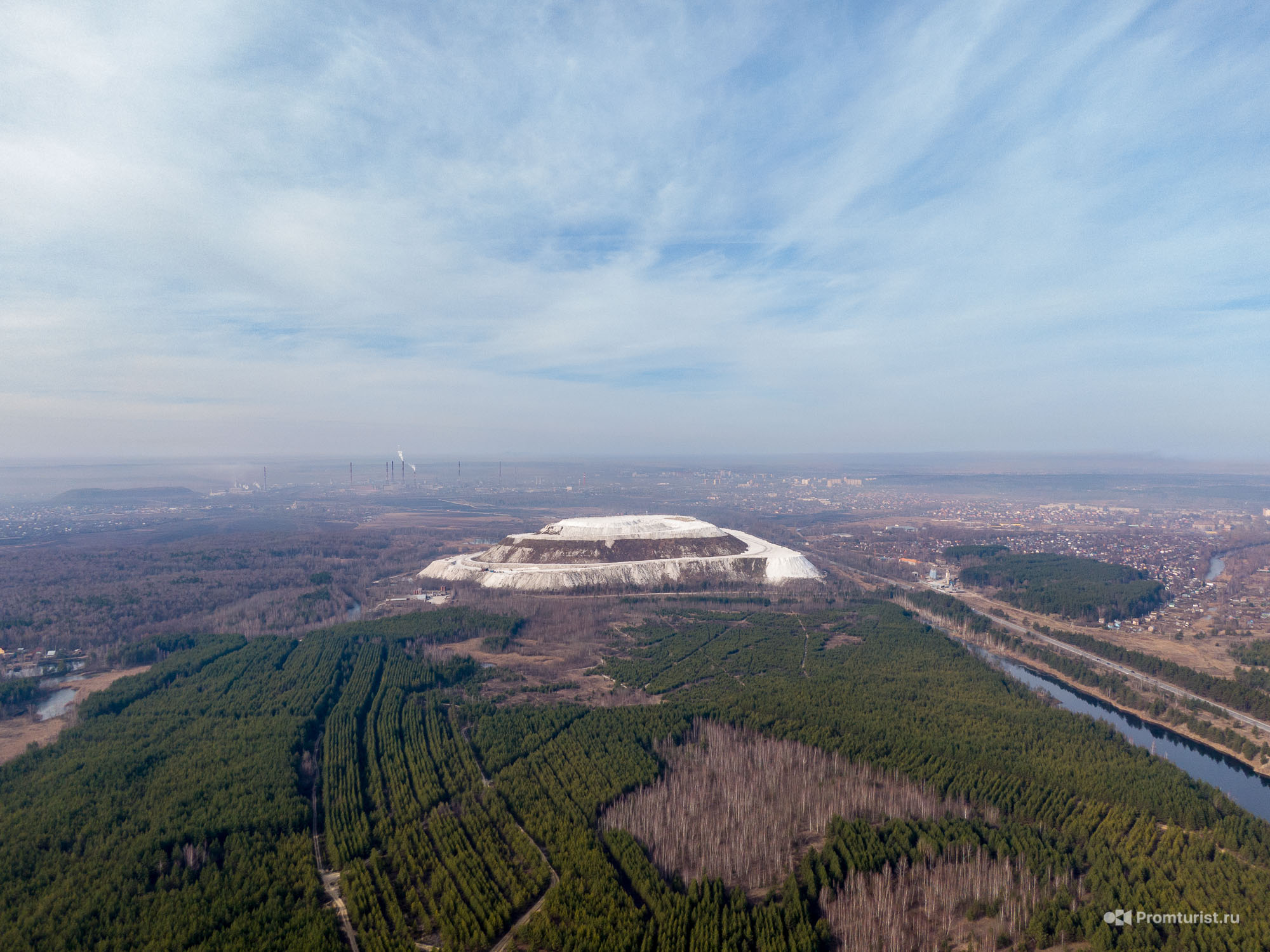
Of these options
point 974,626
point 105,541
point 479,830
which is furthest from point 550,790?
point 105,541

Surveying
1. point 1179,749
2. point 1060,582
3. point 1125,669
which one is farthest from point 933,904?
point 1060,582

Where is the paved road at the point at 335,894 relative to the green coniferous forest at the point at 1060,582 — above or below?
above

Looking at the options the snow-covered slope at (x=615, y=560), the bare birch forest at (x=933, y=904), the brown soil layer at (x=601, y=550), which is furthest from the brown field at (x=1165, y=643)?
the bare birch forest at (x=933, y=904)

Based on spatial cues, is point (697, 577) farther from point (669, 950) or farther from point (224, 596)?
point (669, 950)

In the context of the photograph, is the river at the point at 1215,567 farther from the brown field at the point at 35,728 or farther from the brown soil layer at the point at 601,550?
the brown field at the point at 35,728

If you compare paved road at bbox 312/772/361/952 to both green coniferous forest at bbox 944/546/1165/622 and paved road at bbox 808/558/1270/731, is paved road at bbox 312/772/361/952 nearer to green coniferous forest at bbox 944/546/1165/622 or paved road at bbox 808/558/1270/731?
paved road at bbox 808/558/1270/731

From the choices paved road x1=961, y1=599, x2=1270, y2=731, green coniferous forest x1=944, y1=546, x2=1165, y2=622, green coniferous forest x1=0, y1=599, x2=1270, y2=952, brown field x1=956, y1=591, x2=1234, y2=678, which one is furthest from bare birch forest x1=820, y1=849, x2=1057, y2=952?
green coniferous forest x1=944, y1=546, x2=1165, y2=622
